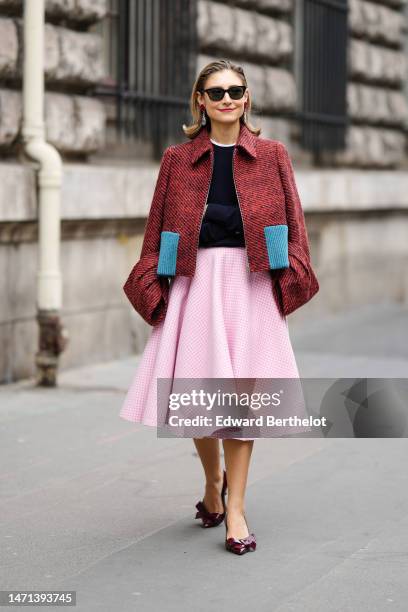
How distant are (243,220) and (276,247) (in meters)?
0.14

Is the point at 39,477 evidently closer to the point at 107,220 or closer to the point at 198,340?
the point at 198,340

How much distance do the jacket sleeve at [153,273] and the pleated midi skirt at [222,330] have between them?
57 millimetres

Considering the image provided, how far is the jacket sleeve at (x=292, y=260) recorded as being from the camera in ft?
15.3

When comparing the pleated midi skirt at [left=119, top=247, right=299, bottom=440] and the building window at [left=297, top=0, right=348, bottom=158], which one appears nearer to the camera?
A: the pleated midi skirt at [left=119, top=247, right=299, bottom=440]

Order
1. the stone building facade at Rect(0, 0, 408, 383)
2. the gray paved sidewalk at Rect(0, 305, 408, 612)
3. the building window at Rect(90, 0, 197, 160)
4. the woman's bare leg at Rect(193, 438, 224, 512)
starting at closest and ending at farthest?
the gray paved sidewalk at Rect(0, 305, 408, 612) < the woman's bare leg at Rect(193, 438, 224, 512) < the stone building facade at Rect(0, 0, 408, 383) < the building window at Rect(90, 0, 197, 160)

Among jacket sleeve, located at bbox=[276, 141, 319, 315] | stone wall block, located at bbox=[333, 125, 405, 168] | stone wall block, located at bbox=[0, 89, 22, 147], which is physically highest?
stone wall block, located at bbox=[333, 125, 405, 168]

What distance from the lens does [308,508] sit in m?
5.20

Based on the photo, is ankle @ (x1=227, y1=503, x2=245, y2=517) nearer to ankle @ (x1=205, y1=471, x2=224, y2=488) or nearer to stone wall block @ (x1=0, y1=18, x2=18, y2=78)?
ankle @ (x1=205, y1=471, x2=224, y2=488)

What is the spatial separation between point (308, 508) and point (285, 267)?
1.05 meters

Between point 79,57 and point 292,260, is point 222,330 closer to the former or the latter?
point 292,260

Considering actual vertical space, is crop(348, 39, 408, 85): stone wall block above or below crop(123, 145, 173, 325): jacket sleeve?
above

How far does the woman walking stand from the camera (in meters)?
4.61

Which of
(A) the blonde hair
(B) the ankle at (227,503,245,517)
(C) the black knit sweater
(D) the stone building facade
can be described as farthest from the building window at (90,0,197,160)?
(B) the ankle at (227,503,245,517)

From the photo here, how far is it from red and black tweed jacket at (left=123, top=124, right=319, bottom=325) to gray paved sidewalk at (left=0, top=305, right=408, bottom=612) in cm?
78
